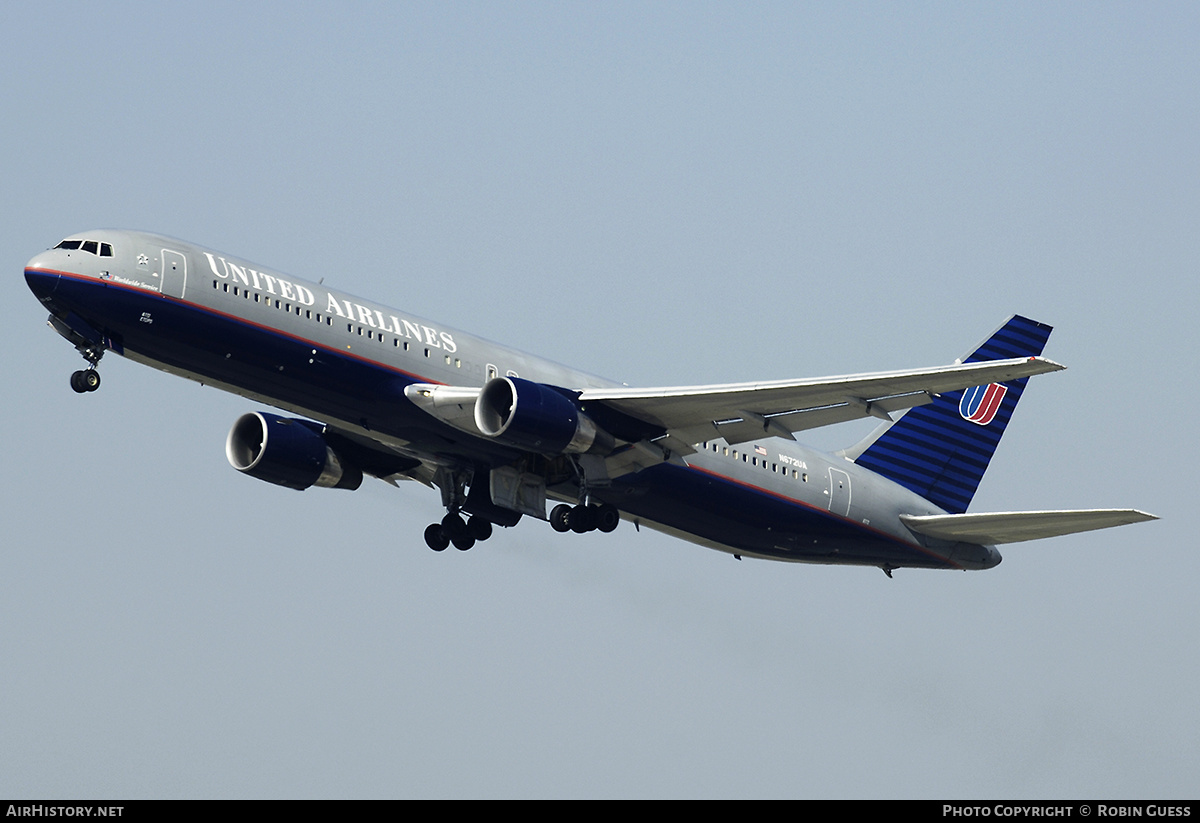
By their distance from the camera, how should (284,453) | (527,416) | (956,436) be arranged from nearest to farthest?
(527,416), (284,453), (956,436)

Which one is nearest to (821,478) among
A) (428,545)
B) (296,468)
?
(428,545)

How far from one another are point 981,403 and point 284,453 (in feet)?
66.6

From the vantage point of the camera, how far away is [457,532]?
148ft

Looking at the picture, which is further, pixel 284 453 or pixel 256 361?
pixel 284 453

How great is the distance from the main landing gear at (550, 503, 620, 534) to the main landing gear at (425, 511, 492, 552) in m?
3.03

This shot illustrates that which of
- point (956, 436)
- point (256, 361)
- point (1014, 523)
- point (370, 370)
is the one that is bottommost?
point (1014, 523)

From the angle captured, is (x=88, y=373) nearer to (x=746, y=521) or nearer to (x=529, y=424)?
(x=529, y=424)

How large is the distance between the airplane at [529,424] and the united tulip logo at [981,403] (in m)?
0.11

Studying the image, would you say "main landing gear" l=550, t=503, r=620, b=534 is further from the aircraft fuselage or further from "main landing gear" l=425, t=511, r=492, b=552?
"main landing gear" l=425, t=511, r=492, b=552

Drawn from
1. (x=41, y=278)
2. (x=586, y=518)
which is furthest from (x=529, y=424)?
(x=41, y=278)

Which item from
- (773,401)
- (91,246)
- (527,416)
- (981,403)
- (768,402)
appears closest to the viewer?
(91,246)

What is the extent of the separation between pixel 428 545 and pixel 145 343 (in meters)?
11.5

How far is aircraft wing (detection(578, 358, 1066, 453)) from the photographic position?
117 feet
